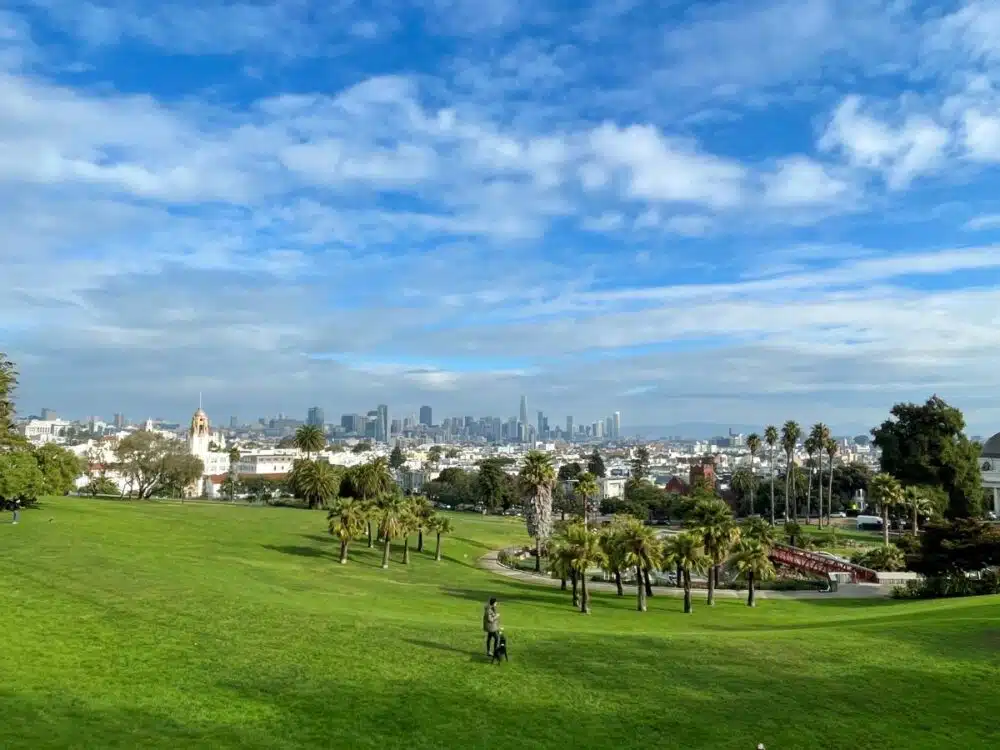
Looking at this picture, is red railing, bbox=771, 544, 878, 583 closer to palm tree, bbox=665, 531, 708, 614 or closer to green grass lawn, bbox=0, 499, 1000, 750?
palm tree, bbox=665, 531, 708, 614

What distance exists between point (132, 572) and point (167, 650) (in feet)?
47.6

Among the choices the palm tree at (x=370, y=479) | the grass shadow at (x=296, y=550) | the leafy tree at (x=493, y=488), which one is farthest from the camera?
the leafy tree at (x=493, y=488)

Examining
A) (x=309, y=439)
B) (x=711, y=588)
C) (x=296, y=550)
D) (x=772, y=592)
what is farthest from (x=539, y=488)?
(x=309, y=439)

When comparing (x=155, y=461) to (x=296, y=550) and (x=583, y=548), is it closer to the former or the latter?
(x=296, y=550)

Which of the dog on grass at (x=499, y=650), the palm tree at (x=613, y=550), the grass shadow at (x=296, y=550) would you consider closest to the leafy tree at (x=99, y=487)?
the grass shadow at (x=296, y=550)

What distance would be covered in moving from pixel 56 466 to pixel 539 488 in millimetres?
41508

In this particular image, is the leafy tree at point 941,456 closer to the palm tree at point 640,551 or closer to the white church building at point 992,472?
the white church building at point 992,472

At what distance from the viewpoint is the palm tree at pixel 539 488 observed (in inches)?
2891

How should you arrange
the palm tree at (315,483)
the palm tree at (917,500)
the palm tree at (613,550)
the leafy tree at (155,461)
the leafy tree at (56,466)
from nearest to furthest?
the palm tree at (613,550)
the leafy tree at (56,466)
the palm tree at (917,500)
the leafy tree at (155,461)
the palm tree at (315,483)

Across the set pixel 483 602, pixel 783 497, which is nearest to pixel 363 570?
pixel 483 602

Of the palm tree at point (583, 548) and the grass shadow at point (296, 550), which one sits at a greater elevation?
the palm tree at point (583, 548)

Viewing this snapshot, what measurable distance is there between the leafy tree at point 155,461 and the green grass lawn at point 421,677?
2895 inches

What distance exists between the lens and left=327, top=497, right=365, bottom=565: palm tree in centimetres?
5472

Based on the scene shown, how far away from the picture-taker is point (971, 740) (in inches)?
705
